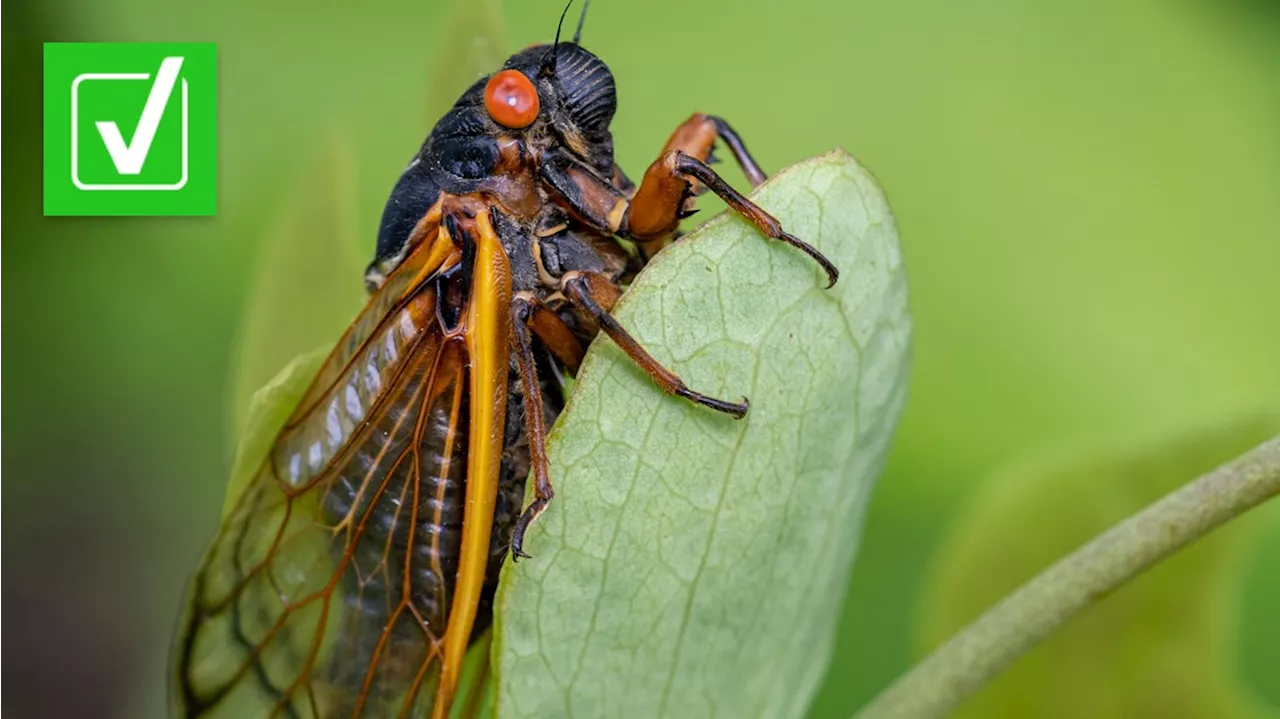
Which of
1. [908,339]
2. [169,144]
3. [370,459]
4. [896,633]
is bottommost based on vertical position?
[896,633]

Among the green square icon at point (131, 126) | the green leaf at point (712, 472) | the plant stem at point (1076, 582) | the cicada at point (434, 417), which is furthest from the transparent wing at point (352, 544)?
the green square icon at point (131, 126)

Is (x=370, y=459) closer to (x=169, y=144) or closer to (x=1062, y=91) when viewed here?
(x=169, y=144)

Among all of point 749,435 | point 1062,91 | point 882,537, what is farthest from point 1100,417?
point 749,435

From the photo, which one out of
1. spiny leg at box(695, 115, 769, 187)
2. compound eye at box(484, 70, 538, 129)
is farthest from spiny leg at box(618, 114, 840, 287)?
compound eye at box(484, 70, 538, 129)

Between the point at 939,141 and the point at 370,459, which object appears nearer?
the point at 370,459

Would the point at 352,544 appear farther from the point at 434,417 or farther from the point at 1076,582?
the point at 1076,582
